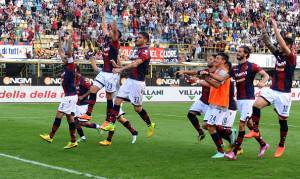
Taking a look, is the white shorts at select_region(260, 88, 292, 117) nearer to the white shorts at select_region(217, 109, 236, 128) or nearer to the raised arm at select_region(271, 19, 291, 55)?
the white shorts at select_region(217, 109, 236, 128)

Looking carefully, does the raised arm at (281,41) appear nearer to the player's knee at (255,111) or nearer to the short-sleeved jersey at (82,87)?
the player's knee at (255,111)

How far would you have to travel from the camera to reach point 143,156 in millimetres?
13414

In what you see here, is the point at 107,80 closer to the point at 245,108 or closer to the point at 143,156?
the point at 143,156

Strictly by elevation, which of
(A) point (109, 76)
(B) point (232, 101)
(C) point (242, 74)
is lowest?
(B) point (232, 101)

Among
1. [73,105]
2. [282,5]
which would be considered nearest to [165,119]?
[73,105]

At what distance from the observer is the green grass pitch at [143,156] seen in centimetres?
1116

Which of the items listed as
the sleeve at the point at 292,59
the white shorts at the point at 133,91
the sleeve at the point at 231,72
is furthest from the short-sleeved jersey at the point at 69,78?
the sleeve at the point at 292,59

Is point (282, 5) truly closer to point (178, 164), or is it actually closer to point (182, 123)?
point (182, 123)

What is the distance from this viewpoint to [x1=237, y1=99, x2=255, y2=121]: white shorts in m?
13.2

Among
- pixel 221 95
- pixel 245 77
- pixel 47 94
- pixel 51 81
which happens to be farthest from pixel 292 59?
pixel 51 81

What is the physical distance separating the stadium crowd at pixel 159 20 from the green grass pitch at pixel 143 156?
73.1 feet

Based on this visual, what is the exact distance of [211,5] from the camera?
53.6 meters

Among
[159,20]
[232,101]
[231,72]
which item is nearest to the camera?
[231,72]

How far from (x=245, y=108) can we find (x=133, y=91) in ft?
11.9
